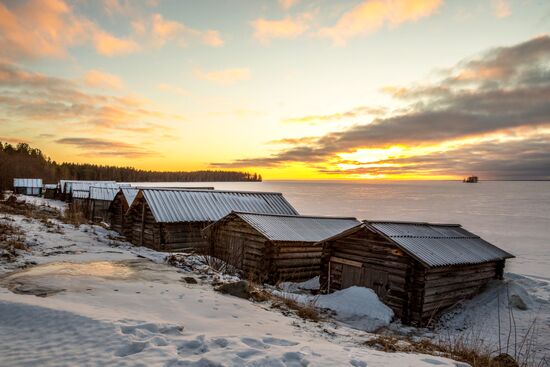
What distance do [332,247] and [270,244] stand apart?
139 inches

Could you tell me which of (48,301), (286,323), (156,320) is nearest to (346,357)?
(286,323)

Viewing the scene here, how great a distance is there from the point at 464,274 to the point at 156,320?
16.6 metres

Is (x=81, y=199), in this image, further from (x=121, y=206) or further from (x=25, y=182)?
(x=25, y=182)

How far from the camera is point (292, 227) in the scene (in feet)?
72.9

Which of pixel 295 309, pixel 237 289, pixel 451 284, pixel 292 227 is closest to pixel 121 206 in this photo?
pixel 292 227

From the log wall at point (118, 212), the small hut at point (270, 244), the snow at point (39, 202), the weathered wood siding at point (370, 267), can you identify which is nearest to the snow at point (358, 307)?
the weathered wood siding at point (370, 267)

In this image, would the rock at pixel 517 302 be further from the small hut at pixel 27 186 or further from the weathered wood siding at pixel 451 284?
the small hut at pixel 27 186

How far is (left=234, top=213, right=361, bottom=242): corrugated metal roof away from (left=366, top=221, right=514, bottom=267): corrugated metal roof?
2.87 meters

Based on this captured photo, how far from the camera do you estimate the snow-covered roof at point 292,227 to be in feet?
66.7

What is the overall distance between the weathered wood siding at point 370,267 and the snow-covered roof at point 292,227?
180 cm

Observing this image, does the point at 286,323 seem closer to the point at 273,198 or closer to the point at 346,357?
the point at 346,357

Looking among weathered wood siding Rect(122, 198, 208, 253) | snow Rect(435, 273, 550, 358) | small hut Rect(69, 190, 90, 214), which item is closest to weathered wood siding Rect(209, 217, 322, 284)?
weathered wood siding Rect(122, 198, 208, 253)

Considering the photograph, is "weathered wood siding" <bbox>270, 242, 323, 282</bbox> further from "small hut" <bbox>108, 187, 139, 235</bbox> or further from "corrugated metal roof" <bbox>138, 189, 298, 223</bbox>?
"small hut" <bbox>108, 187, 139, 235</bbox>

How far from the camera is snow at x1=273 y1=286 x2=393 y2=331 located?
1405 cm
